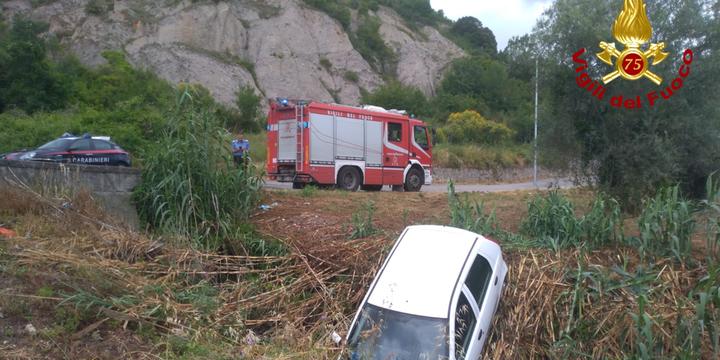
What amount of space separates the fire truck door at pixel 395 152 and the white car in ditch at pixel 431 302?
11797mm

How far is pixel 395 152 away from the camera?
19125mm

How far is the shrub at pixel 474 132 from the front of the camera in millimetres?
41750

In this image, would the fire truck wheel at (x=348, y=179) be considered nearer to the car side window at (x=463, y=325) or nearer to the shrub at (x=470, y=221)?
the shrub at (x=470, y=221)

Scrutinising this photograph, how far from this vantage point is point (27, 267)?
6953 millimetres

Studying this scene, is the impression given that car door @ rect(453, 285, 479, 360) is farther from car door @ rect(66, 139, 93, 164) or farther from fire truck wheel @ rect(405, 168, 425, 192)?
car door @ rect(66, 139, 93, 164)

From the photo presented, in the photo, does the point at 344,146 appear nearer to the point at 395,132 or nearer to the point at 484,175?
the point at 395,132

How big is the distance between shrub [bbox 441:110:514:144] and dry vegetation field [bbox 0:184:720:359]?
3228 cm

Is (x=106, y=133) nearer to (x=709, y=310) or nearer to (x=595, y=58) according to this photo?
(x=595, y=58)

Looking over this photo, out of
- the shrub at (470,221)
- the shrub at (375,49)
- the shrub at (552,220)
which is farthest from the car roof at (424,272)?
the shrub at (375,49)

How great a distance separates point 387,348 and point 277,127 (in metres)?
12.9

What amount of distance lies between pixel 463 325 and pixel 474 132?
37.3 m

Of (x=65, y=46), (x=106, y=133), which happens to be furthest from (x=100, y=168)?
(x=65, y=46)

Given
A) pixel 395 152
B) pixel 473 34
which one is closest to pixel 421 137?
pixel 395 152

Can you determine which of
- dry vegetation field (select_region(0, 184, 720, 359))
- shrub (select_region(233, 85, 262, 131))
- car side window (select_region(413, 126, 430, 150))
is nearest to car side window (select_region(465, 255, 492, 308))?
dry vegetation field (select_region(0, 184, 720, 359))
